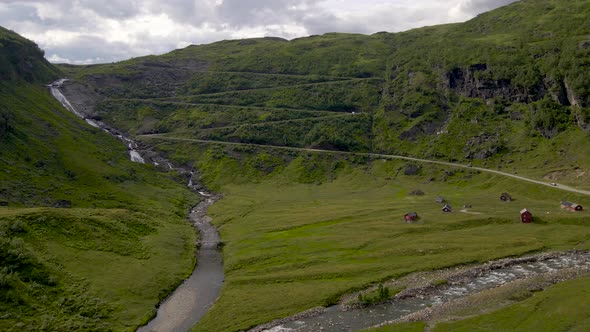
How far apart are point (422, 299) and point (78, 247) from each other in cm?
7755

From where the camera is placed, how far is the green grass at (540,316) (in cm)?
6284

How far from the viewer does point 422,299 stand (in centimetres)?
7931

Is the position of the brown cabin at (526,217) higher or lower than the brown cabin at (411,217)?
higher

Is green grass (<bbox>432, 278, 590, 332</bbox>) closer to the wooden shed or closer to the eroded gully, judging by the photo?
the eroded gully

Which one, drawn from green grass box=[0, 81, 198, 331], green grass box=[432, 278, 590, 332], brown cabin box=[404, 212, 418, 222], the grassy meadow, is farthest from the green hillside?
brown cabin box=[404, 212, 418, 222]

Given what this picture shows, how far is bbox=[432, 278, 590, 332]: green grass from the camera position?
206 feet

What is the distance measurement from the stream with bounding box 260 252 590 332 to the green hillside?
104 ft

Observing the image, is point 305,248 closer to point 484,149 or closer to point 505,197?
point 505,197

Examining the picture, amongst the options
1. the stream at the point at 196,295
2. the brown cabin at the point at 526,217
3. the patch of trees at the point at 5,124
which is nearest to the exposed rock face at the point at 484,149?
the brown cabin at the point at 526,217

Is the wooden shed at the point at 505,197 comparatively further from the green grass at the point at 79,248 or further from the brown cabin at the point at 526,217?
the green grass at the point at 79,248

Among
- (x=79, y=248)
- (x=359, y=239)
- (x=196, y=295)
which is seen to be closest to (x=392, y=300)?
(x=359, y=239)

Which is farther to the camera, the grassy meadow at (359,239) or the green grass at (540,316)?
the grassy meadow at (359,239)

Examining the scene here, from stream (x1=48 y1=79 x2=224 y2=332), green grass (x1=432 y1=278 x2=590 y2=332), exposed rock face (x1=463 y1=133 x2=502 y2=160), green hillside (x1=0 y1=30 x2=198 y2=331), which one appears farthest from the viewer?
exposed rock face (x1=463 y1=133 x2=502 y2=160)

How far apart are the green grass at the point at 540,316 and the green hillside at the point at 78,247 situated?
5757 centimetres
